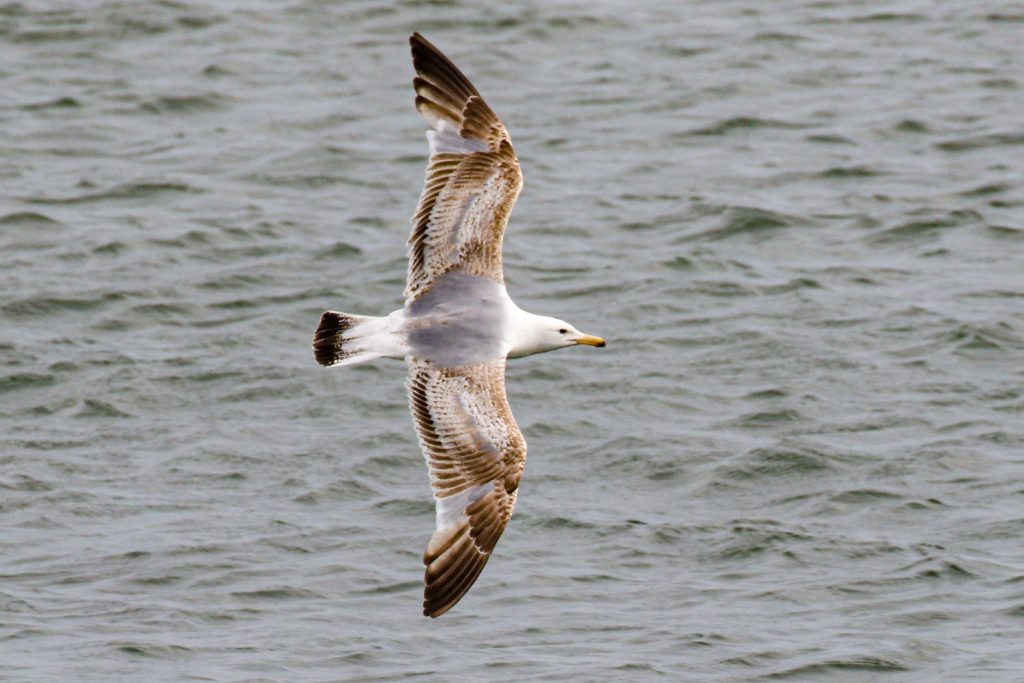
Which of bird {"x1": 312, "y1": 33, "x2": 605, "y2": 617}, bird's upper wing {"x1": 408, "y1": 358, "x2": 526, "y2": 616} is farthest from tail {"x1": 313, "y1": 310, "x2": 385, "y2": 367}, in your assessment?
bird's upper wing {"x1": 408, "y1": 358, "x2": 526, "y2": 616}

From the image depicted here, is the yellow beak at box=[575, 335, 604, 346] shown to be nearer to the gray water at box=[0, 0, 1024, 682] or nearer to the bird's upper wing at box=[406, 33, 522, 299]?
the bird's upper wing at box=[406, 33, 522, 299]

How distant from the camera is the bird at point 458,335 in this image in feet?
29.8

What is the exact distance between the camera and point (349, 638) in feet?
34.2

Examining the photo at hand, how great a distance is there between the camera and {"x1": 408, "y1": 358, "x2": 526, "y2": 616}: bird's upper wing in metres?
9.04

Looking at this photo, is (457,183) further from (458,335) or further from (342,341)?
(342,341)

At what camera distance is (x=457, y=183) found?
9.95 metres

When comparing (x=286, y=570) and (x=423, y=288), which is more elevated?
(x=423, y=288)

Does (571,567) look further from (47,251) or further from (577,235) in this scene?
(47,251)

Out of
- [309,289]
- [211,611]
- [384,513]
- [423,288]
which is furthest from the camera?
[309,289]

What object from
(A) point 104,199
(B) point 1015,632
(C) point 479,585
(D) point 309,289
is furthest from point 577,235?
(B) point 1015,632

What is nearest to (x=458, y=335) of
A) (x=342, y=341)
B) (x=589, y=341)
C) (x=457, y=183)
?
(x=342, y=341)

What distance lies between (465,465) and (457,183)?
1.55m

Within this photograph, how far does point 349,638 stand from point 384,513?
1370mm

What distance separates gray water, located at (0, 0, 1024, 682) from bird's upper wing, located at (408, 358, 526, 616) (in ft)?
4.12
